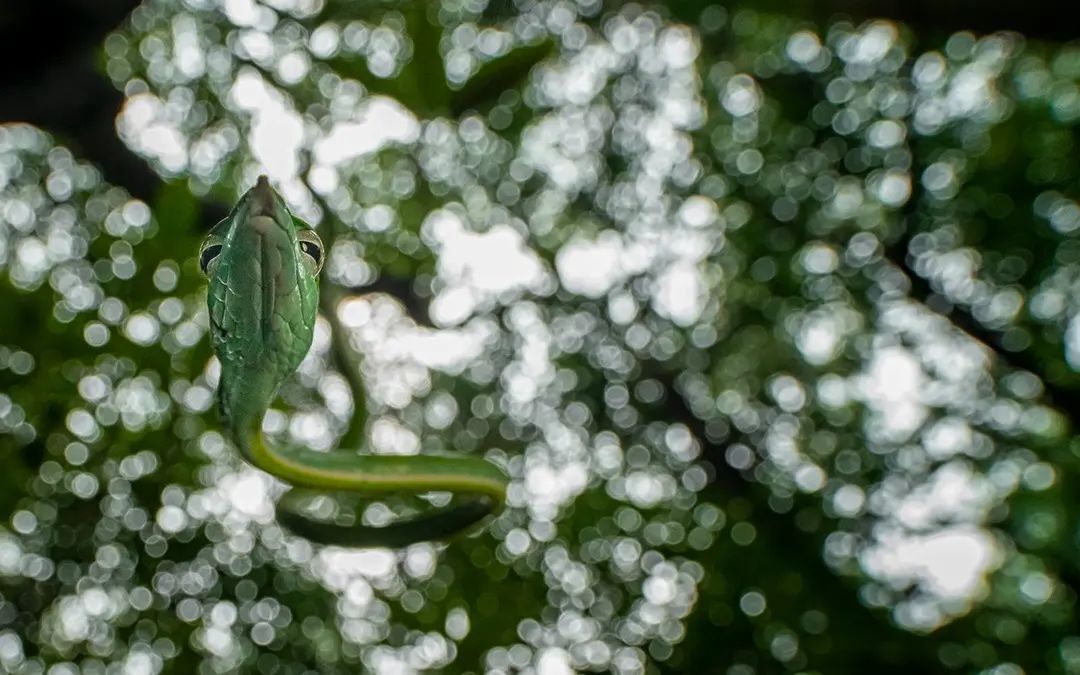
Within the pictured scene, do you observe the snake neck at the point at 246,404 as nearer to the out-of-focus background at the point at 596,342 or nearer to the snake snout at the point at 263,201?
the snake snout at the point at 263,201

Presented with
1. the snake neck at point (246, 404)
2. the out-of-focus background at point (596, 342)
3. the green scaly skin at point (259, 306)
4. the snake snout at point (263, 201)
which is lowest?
the out-of-focus background at point (596, 342)

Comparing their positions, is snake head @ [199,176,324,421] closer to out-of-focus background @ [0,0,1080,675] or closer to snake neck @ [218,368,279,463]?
snake neck @ [218,368,279,463]

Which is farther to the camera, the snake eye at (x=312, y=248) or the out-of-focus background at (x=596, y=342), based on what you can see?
the out-of-focus background at (x=596, y=342)

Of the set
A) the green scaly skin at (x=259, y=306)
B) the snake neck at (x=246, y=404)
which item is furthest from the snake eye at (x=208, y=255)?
the snake neck at (x=246, y=404)

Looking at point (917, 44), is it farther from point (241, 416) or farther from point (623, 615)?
point (241, 416)

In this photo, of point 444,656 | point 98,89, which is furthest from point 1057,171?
point 98,89

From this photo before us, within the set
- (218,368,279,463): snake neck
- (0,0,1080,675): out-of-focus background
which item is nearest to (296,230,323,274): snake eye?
(218,368,279,463): snake neck

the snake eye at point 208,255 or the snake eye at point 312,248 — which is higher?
the snake eye at point 312,248
